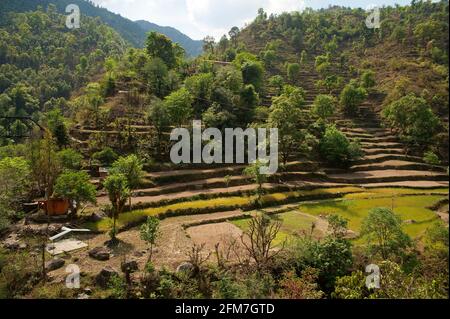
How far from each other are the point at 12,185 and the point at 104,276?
10.6 m

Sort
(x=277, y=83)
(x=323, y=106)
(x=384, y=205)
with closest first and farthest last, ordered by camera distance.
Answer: (x=384, y=205)
(x=323, y=106)
(x=277, y=83)

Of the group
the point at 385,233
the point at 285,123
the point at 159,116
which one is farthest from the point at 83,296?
the point at 285,123

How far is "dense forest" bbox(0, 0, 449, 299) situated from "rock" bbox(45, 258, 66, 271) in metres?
0.14

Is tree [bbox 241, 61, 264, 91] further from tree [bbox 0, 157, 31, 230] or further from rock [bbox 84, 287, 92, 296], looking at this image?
rock [bbox 84, 287, 92, 296]

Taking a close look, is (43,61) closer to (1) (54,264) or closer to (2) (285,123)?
(2) (285,123)

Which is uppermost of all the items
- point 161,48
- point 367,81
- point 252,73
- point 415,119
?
point 161,48

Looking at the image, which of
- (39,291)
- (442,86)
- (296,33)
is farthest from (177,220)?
(296,33)

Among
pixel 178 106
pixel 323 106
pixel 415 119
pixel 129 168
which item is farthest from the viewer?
pixel 323 106

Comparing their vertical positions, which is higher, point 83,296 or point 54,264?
point 54,264

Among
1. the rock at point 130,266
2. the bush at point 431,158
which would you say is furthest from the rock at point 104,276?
the bush at point 431,158

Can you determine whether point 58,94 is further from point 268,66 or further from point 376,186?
point 376,186

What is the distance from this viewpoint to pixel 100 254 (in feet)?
65.4

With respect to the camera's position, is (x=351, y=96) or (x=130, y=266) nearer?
(x=130, y=266)

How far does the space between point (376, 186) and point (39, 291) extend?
31.3 metres
